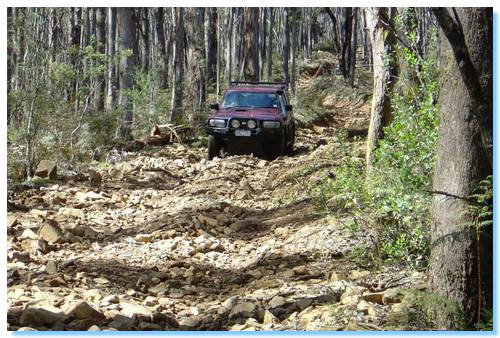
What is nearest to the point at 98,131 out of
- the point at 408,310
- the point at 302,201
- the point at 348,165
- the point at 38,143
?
the point at 38,143

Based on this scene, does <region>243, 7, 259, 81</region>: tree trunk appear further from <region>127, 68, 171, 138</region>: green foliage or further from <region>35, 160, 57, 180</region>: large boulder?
<region>35, 160, 57, 180</region>: large boulder

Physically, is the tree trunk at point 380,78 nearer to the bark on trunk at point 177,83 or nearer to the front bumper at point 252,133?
the front bumper at point 252,133

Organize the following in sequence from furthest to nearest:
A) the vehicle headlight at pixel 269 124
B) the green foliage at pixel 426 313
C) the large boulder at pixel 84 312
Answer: the vehicle headlight at pixel 269 124 → the large boulder at pixel 84 312 → the green foliage at pixel 426 313

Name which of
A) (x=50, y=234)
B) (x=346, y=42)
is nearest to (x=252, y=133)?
(x=50, y=234)

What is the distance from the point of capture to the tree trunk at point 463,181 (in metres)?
3.78

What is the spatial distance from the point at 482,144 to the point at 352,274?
1.83 meters

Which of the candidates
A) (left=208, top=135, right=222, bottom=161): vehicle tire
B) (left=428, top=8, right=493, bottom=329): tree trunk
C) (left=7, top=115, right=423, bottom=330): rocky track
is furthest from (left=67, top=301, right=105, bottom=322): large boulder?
(left=208, top=135, right=222, bottom=161): vehicle tire

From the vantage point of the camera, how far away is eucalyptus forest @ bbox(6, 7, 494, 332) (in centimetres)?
389

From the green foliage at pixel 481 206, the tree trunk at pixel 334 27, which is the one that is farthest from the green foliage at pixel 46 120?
the tree trunk at pixel 334 27

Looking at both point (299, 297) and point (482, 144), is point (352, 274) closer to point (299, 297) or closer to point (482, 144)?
point (299, 297)

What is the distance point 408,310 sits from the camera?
4012mm

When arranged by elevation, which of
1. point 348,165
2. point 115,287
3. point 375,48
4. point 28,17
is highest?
point 28,17

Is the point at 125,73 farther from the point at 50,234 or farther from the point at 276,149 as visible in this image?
the point at 50,234

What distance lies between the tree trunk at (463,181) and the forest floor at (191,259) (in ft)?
1.20
